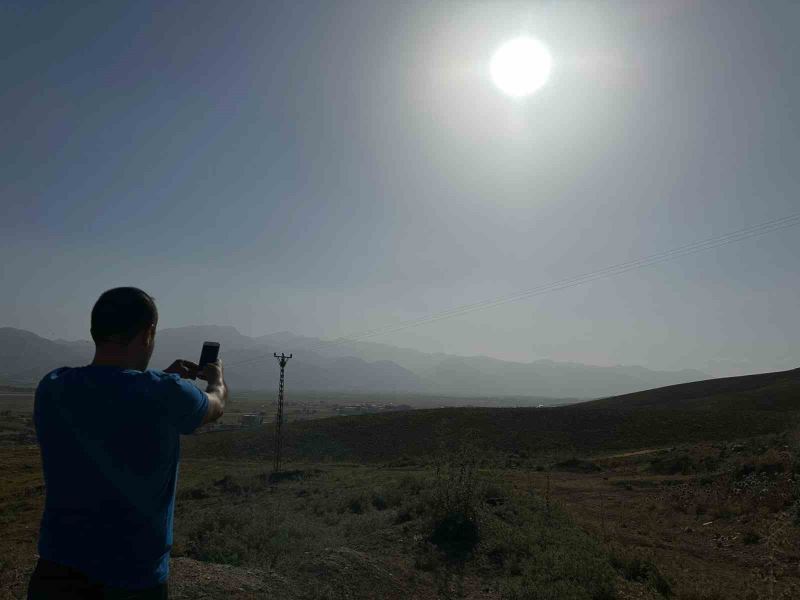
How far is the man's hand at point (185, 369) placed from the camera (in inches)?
119

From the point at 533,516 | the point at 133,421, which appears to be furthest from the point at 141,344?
the point at 533,516

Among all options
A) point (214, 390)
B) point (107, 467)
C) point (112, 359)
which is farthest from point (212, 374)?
point (107, 467)

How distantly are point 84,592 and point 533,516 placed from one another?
1058 centimetres

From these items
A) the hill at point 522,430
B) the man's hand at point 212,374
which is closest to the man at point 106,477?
the man's hand at point 212,374

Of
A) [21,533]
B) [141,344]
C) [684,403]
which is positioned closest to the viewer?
[141,344]

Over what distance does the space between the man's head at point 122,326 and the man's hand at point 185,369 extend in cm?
43

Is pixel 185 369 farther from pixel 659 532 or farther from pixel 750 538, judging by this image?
pixel 659 532

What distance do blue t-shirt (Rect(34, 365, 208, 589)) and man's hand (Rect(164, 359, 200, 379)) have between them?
611mm

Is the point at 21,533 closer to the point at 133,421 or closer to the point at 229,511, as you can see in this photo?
the point at 229,511

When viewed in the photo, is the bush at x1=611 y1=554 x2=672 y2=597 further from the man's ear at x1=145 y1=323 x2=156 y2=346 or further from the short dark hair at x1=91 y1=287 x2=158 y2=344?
the short dark hair at x1=91 y1=287 x2=158 y2=344

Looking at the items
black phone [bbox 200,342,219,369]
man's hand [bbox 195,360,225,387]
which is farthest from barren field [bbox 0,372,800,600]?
man's hand [bbox 195,360,225,387]

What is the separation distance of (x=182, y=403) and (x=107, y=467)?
39 centimetres

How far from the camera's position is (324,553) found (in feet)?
26.8

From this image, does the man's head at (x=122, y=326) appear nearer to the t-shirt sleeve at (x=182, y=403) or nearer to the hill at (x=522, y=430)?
the t-shirt sleeve at (x=182, y=403)
